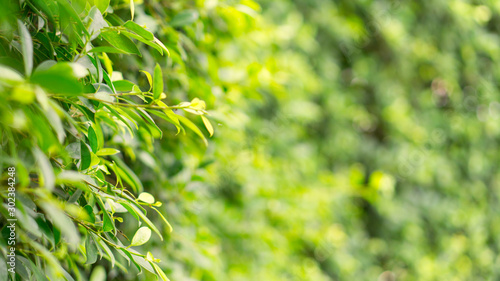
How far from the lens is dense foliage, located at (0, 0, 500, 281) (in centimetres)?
46

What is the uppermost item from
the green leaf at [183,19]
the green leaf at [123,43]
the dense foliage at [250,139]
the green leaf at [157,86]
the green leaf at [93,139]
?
the green leaf at [123,43]

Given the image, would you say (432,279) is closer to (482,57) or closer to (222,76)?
(482,57)

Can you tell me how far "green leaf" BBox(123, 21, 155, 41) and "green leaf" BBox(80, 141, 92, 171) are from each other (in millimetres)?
150

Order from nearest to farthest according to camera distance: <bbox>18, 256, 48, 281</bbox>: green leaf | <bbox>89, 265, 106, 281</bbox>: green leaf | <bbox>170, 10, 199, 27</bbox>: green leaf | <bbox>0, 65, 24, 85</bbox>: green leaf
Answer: <bbox>0, 65, 24, 85</bbox>: green leaf < <bbox>18, 256, 48, 281</bbox>: green leaf < <bbox>89, 265, 106, 281</bbox>: green leaf < <bbox>170, 10, 199, 27</bbox>: green leaf

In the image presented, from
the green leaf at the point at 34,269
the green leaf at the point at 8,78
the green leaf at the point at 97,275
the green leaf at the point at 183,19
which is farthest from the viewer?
the green leaf at the point at 183,19

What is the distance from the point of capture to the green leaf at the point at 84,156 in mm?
487

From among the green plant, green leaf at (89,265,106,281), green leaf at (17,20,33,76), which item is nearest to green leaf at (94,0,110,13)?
the green plant

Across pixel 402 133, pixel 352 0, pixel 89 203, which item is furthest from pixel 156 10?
pixel 402 133

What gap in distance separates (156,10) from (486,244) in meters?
2.38

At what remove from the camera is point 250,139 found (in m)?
1.44

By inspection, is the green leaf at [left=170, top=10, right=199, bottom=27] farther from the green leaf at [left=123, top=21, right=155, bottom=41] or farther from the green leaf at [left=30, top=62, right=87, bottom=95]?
the green leaf at [left=30, top=62, right=87, bottom=95]

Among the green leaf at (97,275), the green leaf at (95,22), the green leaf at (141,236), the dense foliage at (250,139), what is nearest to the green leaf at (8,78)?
the dense foliage at (250,139)

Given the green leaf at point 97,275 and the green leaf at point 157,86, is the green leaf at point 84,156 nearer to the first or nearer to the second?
the green leaf at point 157,86

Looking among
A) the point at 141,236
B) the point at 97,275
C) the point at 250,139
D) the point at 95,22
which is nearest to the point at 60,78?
the point at 95,22
